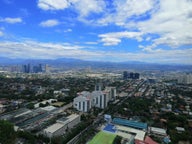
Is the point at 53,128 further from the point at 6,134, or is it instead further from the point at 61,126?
the point at 6,134

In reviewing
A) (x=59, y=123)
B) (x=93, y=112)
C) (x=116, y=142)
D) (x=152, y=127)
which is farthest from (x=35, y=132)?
(x=152, y=127)

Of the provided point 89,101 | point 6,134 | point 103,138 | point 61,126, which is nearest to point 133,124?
point 103,138

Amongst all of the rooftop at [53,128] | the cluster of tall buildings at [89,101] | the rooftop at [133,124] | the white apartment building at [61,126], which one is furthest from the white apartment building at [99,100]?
the rooftop at [53,128]

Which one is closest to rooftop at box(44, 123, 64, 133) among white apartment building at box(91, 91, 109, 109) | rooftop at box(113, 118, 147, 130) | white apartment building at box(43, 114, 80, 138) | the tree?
white apartment building at box(43, 114, 80, 138)

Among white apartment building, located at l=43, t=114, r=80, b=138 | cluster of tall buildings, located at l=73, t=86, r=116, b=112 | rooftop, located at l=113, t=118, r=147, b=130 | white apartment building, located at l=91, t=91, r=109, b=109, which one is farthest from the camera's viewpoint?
white apartment building, located at l=91, t=91, r=109, b=109

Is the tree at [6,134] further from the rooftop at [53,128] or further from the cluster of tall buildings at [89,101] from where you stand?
the cluster of tall buildings at [89,101]

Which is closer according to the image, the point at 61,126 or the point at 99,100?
the point at 61,126

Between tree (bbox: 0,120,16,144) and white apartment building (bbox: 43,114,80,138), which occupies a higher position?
tree (bbox: 0,120,16,144)

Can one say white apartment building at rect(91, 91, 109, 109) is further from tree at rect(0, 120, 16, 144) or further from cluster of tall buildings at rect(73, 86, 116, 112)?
tree at rect(0, 120, 16, 144)

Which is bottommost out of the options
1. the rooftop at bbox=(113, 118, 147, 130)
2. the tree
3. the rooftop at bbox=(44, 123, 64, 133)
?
the rooftop at bbox=(113, 118, 147, 130)
